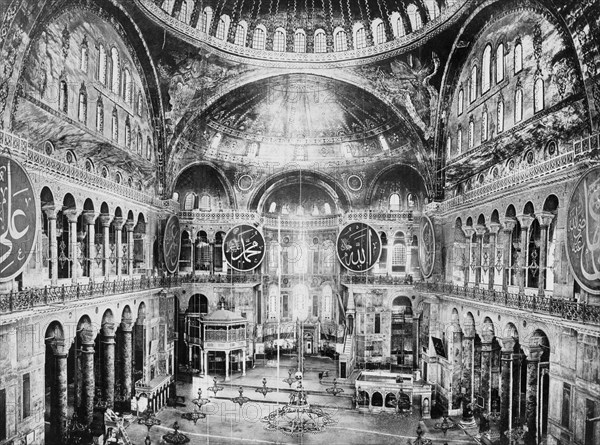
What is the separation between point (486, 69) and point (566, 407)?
408 inches

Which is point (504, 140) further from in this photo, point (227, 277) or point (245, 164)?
point (227, 277)

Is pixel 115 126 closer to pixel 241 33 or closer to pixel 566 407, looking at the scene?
pixel 241 33

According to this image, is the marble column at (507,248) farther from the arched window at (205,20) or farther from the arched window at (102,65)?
the arched window at (102,65)

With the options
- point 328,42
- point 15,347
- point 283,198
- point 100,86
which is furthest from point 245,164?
point 15,347

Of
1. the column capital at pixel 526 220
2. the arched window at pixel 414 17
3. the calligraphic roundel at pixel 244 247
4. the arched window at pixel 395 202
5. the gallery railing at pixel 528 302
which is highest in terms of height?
the arched window at pixel 414 17

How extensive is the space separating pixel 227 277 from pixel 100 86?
11.4m

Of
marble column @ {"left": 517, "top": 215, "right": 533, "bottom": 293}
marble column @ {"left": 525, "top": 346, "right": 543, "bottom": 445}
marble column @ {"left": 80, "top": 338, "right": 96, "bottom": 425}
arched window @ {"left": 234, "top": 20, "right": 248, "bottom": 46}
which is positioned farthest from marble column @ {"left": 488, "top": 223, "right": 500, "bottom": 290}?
marble column @ {"left": 80, "top": 338, "right": 96, "bottom": 425}

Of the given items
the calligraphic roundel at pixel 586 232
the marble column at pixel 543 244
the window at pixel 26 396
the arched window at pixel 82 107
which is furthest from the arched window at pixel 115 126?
the calligraphic roundel at pixel 586 232

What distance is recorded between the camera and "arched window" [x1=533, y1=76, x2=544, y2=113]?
13734 millimetres

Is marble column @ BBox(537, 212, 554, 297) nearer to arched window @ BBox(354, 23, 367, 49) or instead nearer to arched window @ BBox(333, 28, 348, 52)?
arched window @ BBox(354, 23, 367, 49)

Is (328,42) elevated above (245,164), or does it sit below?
above

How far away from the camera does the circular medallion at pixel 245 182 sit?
24344mm

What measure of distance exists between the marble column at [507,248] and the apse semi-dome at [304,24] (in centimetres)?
701

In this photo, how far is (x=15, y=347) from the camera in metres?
12.4
